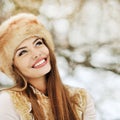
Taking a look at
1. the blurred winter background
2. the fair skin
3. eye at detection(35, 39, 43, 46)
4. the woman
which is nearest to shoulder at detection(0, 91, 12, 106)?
the woman

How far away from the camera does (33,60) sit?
1.63 m

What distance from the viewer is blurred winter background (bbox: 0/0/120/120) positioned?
1934mm

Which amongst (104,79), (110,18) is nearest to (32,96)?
(104,79)

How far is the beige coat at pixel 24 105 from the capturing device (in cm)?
155

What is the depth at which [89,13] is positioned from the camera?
1.99 metres

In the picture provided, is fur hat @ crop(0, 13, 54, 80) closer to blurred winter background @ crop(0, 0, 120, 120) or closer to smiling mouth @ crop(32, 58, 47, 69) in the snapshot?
smiling mouth @ crop(32, 58, 47, 69)

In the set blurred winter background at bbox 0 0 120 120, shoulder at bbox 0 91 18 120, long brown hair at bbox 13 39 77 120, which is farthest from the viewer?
blurred winter background at bbox 0 0 120 120

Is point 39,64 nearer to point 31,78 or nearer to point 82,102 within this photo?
point 31,78

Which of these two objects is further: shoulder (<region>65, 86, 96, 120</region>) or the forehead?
shoulder (<region>65, 86, 96, 120</region>)

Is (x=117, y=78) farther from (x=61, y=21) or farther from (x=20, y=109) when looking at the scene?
(x=20, y=109)

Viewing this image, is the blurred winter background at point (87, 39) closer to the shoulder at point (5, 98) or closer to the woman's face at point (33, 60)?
the woman's face at point (33, 60)

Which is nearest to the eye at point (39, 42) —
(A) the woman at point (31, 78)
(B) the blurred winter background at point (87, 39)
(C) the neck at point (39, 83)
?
(A) the woman at point (31, 78)

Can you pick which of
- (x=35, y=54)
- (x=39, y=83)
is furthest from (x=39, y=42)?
(x=39, y=83)

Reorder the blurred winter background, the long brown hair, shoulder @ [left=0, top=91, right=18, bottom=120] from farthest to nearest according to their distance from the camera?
the blurred winter background, the long brown hair, shoulder @ [left=0, top=91, right=18, bottom=120]
